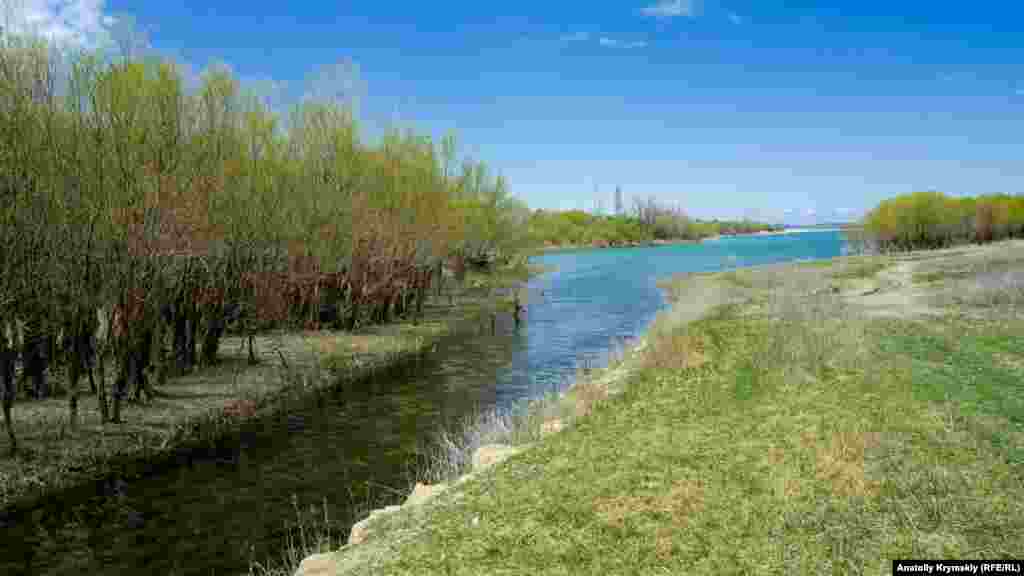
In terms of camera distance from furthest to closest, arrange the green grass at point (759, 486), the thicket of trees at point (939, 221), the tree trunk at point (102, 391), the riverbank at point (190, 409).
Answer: the thicket of trees at point (939, 221) → the tree trunk at point (102, 391) → the riverbank at point (190, 409) → the green grass at point (759, 486)

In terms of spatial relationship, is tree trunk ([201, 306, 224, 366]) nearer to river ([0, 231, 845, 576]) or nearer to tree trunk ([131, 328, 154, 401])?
tree trunk ([131, 328, 154, 401])

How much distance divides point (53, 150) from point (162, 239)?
9.60 feet

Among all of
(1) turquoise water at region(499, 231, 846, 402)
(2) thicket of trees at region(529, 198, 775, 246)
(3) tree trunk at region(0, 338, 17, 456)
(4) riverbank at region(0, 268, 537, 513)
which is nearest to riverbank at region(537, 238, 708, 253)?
(2) thicket of trees at region(529, 198, 775, 246)

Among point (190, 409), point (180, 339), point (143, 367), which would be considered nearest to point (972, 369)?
point (190, 409)

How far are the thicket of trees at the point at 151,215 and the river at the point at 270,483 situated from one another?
124 inches

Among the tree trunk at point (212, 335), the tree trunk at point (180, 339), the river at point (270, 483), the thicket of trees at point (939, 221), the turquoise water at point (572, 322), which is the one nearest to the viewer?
the river at point (270, 483)

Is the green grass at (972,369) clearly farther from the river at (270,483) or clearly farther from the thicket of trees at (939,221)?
the thicket of trees at (939,221)

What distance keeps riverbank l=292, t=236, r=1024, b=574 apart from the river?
292 cm

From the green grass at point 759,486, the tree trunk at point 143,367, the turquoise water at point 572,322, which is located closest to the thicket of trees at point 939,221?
the turquoise water at point 572,322

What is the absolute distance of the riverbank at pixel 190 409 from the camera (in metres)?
14.0

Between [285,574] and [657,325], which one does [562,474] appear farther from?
[657,325]

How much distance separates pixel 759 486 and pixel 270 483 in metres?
9.29

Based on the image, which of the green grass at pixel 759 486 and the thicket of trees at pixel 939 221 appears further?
the thicket of trees at pixel 939 221

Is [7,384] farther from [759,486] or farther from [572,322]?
[572,322]
